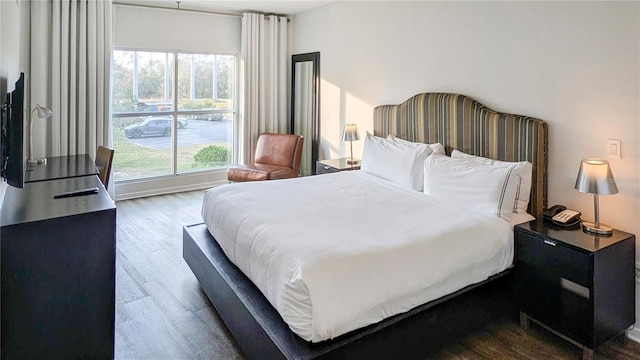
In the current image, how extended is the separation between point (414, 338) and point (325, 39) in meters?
4.22

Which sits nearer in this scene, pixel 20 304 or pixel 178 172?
pixel 20 304

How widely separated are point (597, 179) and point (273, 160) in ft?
13.0

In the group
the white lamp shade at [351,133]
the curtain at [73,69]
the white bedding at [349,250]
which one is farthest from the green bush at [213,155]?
the white bedding at [349,250]

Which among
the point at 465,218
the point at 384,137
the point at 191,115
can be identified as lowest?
the point at 465,218

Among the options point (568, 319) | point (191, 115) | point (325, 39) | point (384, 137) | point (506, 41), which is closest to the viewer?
point (568, 319)

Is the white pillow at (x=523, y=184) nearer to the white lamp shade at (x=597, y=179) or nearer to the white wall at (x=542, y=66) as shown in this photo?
the white wall at (x=542, y=66)

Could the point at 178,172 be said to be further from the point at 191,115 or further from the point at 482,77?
the point at 482,77

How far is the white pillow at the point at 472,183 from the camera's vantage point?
104 inches

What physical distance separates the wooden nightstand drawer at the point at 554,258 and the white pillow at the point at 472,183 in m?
0.23

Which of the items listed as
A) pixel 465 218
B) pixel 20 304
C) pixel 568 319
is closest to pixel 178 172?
pixel 20 304

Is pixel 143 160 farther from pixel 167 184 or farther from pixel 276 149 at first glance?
pixel 276 149

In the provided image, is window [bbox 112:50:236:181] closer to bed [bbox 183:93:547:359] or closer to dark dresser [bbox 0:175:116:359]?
bed [bbox 183:93:547:359]

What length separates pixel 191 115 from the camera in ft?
19.1

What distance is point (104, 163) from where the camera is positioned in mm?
3920
